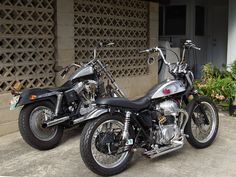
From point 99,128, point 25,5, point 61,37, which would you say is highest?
point 25,5

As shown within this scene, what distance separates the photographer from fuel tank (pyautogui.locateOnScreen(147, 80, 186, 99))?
168 inches

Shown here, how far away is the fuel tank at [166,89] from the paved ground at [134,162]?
2.54ft

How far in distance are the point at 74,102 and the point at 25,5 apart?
1789mm

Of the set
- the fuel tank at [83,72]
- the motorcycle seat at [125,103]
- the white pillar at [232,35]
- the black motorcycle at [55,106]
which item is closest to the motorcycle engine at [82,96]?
the black motorcycle at [55,106]

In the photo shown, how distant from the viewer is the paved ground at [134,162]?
159 inches

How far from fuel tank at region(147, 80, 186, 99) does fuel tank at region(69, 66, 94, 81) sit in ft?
3.57

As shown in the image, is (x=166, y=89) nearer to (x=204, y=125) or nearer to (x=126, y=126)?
(x=126, y=126)

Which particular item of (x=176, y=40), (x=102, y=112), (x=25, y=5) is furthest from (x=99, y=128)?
(x=176, y=40)

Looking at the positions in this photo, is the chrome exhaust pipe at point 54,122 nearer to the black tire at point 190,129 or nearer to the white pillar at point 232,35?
the black tire at point 190,129

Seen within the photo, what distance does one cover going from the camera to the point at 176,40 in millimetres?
11414

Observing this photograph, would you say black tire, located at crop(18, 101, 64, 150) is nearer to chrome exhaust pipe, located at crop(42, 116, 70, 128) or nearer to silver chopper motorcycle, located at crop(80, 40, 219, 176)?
chrome exhaust pipe, located at crop(42, 116, 70, 128)

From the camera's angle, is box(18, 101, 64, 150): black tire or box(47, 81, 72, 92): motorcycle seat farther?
box(47, 81, 72, 92): motorcycle seat

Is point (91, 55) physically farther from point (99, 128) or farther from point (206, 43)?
point (206, 43)

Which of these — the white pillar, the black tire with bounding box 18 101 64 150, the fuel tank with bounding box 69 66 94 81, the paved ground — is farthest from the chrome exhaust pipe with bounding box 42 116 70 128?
the white pillar
